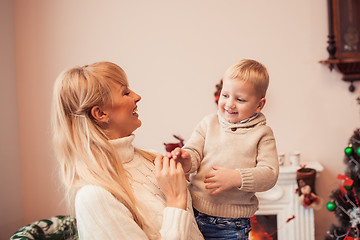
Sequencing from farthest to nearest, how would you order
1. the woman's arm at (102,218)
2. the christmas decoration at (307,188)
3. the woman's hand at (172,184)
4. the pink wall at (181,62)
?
1. the pink wall at (181,62)
2. the christmas decoration at (307,188)
3. the woman's hand at (172,184)
4. the woman's arm at (102,218)

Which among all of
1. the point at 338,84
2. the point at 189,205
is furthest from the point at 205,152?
the point at 338,84

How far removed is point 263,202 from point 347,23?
4.78 feet

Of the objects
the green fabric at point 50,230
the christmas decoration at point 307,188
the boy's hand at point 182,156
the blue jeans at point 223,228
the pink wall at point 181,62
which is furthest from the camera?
the pink wall at point 181,62

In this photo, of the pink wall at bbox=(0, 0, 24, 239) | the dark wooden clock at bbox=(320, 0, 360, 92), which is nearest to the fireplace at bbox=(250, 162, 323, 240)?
the dark wooden clock at bbox=(320, 0, 360, 92)

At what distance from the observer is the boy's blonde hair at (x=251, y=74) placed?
1.28 metres

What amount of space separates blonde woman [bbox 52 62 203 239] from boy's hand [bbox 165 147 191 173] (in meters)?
0.03

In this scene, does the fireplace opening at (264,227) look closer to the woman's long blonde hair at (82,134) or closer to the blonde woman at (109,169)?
the blonde woman at (109,169)

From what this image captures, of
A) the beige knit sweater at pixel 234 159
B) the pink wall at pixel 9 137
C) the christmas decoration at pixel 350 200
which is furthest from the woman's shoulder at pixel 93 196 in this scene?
A: the pink wall at pixel 9 137

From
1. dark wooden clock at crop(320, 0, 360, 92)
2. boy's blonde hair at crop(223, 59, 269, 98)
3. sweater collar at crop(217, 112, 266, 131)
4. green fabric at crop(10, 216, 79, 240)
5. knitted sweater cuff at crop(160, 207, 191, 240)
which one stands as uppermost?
dark wooden clock at crop(320, 0, 360, 92)

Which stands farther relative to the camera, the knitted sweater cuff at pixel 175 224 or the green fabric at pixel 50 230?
the green fabric at pixel 50 230

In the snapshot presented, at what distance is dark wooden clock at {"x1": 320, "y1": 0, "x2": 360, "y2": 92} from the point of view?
264cm

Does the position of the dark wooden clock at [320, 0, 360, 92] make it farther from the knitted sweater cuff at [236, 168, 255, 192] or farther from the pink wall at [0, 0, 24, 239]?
the pink wall at [0, 0, 24, 239]

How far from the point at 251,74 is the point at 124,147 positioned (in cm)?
51

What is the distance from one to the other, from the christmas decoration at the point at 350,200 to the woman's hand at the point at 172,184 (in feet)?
5.05
